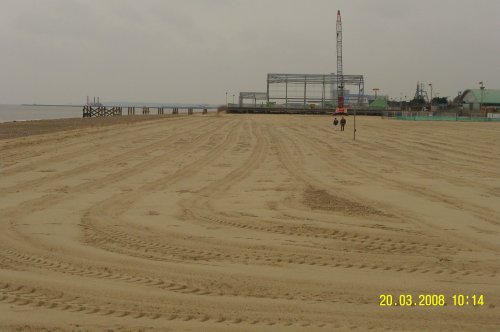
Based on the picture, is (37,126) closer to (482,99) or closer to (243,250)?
(243,250)

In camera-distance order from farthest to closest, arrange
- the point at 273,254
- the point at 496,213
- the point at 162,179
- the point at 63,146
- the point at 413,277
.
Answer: the point at 63,146 < the point at 162,179 < the point at 496,213 < the point at 273,254 < the point at 413,277

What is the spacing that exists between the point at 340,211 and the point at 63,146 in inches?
578

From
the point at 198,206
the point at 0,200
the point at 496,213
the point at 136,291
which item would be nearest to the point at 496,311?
the point at 136,291

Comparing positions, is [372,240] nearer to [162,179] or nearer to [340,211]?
[340,211]

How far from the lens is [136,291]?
4.72m

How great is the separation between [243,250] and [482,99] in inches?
4383

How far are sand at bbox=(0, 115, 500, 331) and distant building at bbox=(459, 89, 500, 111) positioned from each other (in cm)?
→ 10186

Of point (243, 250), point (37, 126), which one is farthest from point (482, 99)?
point (243, 250)

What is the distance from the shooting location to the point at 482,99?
105812 mm

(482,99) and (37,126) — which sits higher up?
(482,99)

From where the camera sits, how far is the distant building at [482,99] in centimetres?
10600

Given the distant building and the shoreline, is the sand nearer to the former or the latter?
the shoreline

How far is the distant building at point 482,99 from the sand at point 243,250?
101856 millimetres

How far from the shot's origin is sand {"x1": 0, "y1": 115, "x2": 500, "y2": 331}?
422cm
